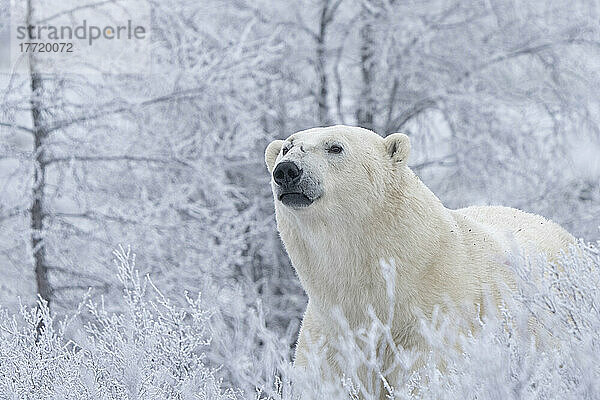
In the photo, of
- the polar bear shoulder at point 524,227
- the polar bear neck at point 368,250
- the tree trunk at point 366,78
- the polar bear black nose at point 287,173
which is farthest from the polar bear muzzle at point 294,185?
the tree trunk at point 366,78

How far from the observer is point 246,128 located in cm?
802

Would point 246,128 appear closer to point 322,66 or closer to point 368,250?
point 322,66

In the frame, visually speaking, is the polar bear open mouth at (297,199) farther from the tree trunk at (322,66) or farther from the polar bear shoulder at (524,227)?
the tree trunk at (322,66)

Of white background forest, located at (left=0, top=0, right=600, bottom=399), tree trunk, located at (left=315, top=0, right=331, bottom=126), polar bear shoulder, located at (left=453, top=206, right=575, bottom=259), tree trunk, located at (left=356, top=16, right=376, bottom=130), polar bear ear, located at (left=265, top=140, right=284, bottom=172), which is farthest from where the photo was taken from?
tree trunk, located at (left=315, top=0, right=331, bottom=126)

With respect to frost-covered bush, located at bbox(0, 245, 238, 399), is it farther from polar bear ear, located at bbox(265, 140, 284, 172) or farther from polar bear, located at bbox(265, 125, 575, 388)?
polar bear ear, located at bbox(265, 140, 284, 172)

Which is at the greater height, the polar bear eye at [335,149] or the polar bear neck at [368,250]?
the polar bear eye at [335,149]

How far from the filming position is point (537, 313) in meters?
2.55

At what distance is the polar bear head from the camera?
325cm

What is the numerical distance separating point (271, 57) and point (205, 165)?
1245 millimetres

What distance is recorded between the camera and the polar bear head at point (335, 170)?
3.25 metres

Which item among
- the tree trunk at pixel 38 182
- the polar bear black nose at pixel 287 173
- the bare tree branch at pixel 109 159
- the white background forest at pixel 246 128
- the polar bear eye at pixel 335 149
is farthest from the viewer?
the white background forest at pixel 246 128

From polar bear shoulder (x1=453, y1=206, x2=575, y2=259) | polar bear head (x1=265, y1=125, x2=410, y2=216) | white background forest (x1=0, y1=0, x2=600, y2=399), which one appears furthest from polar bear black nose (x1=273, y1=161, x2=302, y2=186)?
white background forest (x1=0, y1=0, x2=600, y2=399)

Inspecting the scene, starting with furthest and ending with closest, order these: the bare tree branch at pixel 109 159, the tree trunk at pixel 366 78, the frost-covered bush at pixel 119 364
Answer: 1. the tree trunk at pixel 366 78
2. the bare tree branch at pixel 109 159
3. the frost-covered bush at pixel 119 364

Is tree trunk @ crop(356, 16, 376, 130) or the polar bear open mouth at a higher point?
tree trunk @ crop(356, 16, 376, 130)
